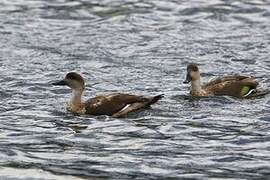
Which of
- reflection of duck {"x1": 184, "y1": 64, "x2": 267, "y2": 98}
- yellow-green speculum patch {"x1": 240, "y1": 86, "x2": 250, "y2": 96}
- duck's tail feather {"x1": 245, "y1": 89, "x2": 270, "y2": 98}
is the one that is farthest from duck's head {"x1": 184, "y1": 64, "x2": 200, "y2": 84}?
duck's tail feather {"x1": 245, "y1": 89, "x2": 270, "y2": 98}

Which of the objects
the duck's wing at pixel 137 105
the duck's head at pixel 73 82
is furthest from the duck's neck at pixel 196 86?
the duck's head at pixel 73 82

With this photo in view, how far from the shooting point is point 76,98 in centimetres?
1928

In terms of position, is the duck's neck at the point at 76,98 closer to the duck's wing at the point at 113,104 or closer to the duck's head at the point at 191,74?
the duck's wing at the point at 113,104

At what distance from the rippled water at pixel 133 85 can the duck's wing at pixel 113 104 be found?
0.15 metres

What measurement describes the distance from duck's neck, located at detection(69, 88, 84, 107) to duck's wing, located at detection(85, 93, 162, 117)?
238 mm

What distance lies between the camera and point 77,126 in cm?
1802

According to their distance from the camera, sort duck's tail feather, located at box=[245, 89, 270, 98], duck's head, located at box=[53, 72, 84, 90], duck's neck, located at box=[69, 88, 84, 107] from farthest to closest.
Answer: duck's tail feather, located at box=[245, 89, 270, 98] → duck's head, located at box=[53, 72, 84, 90] → duck's neck, located at box=[69, 88, 84, 107]

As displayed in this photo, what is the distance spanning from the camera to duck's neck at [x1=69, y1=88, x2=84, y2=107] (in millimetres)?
19172

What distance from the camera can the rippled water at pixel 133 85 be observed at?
15562 mm

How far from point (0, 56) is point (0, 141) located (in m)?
7.72

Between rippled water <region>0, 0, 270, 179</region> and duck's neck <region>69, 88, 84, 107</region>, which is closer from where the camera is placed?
rippled water <region>0, 0, 270, 179</region>

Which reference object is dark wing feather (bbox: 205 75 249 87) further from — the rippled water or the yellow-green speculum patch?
the rippled water

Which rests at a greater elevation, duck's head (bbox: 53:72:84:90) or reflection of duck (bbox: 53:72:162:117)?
duck's head (bbox: 53:72:84:90)

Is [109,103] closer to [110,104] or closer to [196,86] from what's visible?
[110,104]
